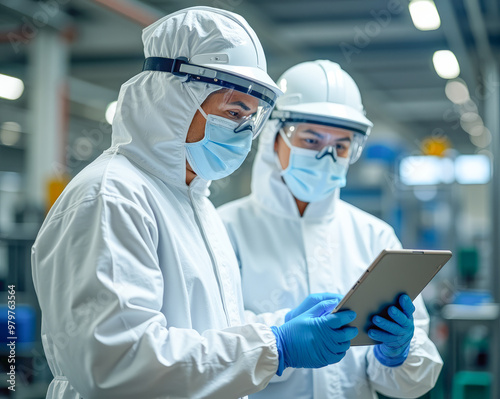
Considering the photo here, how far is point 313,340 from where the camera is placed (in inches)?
54.6

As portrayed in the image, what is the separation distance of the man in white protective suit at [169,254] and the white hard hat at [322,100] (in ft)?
1.30

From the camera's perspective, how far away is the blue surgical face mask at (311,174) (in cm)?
200

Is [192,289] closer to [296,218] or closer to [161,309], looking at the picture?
[161,309]

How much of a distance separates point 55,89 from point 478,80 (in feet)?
15.8

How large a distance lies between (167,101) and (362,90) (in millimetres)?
7710

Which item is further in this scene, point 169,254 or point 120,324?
point 169,254

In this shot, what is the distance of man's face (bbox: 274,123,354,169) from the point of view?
2.02 m

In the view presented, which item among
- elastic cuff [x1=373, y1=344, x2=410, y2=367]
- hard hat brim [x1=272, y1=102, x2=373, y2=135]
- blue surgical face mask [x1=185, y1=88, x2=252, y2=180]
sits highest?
hard hat brim [x1=272, y1=102, x2=373, y2=135]

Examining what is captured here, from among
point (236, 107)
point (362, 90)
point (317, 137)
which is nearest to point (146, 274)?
point (236, 107)

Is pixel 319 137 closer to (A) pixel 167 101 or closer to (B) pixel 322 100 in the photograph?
(B) pixel 322 100

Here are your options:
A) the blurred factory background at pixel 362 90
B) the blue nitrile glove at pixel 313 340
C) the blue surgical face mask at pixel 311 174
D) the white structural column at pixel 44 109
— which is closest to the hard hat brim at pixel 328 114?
the blue surgical face mask at pixel 311 174

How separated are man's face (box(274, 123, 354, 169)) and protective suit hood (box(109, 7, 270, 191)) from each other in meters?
0.58

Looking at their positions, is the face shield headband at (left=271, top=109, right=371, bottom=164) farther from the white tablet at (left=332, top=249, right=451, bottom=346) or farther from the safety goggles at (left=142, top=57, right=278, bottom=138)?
the white tablet at (left=332, top=249, right=451, bottom=346)

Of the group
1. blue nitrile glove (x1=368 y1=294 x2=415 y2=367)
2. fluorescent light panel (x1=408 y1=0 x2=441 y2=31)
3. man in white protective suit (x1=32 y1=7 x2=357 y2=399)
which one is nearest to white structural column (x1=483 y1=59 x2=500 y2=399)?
fluorescent light panel (x1=408 y1=0 x2=441 y2=31)
